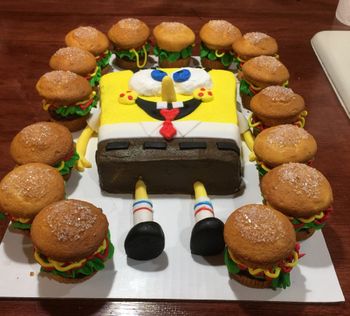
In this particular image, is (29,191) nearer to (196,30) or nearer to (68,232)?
(68,232)

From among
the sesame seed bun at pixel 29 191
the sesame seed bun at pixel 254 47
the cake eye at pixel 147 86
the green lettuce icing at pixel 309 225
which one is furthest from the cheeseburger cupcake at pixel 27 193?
the sesame seed bun at pixel 254 47

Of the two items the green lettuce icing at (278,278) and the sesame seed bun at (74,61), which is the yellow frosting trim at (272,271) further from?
the sesame seed bun at (74,61)

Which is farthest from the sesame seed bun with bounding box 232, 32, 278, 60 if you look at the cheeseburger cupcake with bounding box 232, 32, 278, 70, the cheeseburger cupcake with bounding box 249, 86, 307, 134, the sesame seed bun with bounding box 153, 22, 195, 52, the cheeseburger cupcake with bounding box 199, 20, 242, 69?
the cheeseburger cupcake with bounding box 249, 86, 307, 134

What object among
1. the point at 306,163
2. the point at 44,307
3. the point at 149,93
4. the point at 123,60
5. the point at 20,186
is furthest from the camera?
the point at 123,60

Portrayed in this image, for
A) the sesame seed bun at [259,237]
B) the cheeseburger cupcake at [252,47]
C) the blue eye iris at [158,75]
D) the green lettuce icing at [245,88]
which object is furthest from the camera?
the cheeseburger cupcake at [252,47]

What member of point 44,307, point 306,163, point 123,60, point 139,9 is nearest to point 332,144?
point 306,163

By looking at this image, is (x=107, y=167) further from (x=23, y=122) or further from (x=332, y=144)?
(x=332, y=144)

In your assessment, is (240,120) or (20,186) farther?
(240,120)
